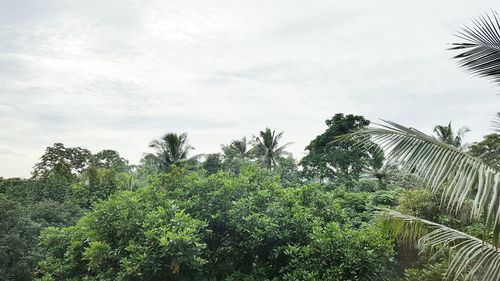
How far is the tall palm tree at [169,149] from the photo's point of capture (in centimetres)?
2505

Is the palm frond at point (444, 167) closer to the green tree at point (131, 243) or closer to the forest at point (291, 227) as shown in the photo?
the forest at point (291, 227)

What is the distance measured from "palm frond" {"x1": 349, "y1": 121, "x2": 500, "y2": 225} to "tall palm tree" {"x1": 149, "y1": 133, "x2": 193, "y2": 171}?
22.1 meters

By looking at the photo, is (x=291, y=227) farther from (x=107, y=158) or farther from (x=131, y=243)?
(x=107, y=158)

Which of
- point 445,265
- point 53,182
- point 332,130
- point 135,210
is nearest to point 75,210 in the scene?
point 53,182

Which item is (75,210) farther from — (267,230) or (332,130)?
(332,130)

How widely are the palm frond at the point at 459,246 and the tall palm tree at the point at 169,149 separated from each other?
67.9 feet

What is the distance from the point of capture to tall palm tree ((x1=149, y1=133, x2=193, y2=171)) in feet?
82.2

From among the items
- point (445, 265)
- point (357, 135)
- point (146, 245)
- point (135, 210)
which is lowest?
point (445, 265)

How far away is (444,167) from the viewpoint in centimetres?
320

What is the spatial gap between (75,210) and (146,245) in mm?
11283

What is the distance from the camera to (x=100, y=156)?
103 feet

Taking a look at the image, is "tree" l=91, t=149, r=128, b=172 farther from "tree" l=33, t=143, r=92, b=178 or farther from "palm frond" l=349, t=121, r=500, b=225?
"palm frond" l=349, t=121, r=500, b=225

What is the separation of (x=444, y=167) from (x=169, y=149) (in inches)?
904

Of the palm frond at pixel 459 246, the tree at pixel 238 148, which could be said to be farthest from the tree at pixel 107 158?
the palm frond at pixel 459 246
